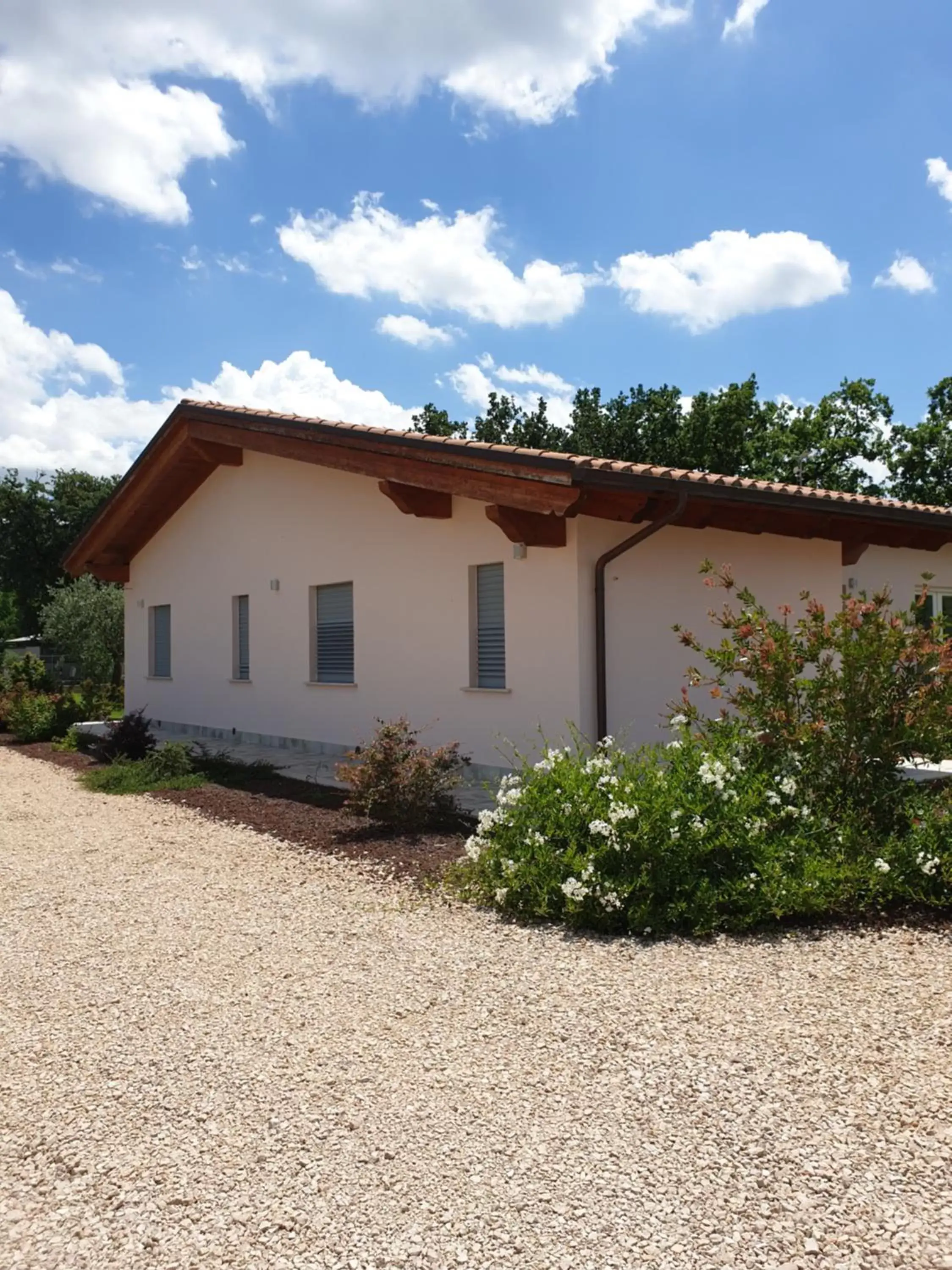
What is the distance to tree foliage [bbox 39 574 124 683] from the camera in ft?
82.5

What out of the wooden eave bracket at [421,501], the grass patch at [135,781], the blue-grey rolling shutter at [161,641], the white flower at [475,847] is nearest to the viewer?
the white flower at [475,847]

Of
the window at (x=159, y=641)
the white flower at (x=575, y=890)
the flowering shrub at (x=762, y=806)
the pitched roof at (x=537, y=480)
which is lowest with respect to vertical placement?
the white flower at (x=575, y=890)

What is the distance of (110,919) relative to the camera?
536 centimetres

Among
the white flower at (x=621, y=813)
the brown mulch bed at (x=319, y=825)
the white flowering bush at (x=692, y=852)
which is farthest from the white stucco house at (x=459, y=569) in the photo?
the white flower at (x=621, y=813)

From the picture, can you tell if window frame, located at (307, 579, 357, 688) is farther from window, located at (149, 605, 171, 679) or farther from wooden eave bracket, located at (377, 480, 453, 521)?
window, located at (149, 605, 171, 679)

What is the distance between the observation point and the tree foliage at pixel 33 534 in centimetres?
3866

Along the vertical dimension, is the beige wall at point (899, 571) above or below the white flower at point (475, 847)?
above

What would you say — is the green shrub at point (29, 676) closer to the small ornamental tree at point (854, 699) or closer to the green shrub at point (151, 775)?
the green shrub at point (151, 775)

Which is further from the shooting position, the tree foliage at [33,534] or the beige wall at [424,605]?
the tree foliage at [33,534]

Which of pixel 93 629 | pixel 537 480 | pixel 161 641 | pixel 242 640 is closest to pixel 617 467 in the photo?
pixel 537 480

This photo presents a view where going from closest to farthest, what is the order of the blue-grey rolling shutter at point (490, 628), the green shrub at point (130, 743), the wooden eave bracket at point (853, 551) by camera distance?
the blue-grey rolling shutter at point (490, 628)
the wooden eave bracket at point (853, 551)
the green shrub at point (130, 743)

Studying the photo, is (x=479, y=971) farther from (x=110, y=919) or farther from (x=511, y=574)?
(x=511, y=574)

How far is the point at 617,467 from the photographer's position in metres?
7.76

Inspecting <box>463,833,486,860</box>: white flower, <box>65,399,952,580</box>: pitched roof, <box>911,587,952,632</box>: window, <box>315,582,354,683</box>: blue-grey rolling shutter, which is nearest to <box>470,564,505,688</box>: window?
<box>65,399,952,580</box>: pitched roof
